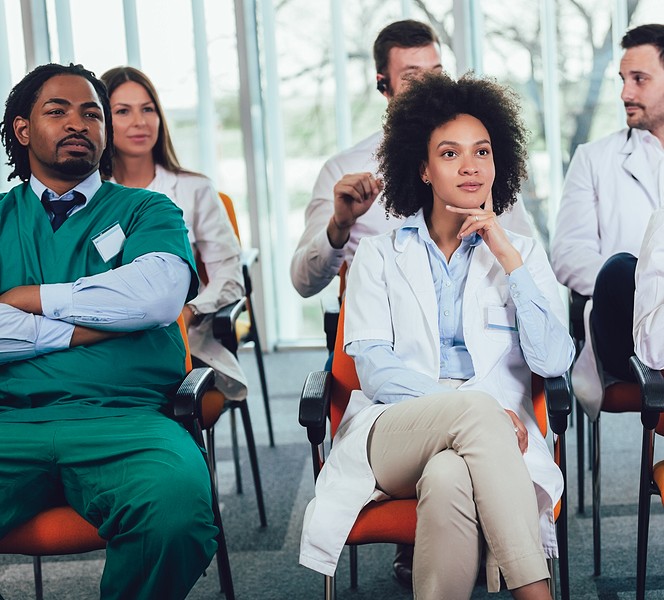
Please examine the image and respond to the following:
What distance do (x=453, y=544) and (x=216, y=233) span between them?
5.47 ft

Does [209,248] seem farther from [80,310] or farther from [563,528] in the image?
[563,528]

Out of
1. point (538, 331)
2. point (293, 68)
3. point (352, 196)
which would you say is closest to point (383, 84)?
point (352, 196)

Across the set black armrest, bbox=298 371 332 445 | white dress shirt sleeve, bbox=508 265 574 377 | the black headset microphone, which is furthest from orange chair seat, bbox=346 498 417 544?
the black headset microphone

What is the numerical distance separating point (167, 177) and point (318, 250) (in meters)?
0.72

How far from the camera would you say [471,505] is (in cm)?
178

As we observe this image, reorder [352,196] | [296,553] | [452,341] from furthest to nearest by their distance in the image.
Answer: [296,553], [352,196], [452,341]

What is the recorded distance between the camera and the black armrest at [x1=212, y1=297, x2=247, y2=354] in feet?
8.98

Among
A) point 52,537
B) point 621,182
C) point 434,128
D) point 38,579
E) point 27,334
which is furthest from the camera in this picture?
point 621,182

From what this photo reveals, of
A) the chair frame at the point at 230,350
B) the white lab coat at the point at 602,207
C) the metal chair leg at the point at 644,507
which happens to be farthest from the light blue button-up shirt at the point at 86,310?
the white lab coat at the point at 602,207

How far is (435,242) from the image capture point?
2318 millimetres

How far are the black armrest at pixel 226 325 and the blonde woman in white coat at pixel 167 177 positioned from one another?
115 mm

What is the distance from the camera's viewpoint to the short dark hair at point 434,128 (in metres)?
2.35

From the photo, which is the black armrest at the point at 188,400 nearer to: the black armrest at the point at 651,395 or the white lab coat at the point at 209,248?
the white lab coat at the point at 209,248

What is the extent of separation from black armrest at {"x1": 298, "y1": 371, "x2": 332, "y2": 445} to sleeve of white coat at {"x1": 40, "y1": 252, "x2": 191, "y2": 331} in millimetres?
397
